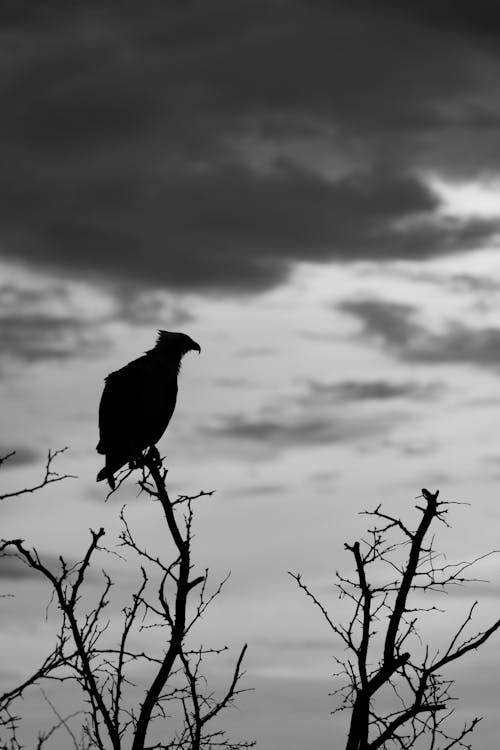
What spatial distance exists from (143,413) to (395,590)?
18.3 feet

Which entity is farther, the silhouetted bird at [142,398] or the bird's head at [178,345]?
the bird's head at [178,345]

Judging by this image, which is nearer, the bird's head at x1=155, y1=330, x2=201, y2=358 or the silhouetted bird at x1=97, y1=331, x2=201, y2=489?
the silhouetted bird at x1=97, y1=331, x2=201, y2=489

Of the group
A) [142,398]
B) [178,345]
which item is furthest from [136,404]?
[178,345]

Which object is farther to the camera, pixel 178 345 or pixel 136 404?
pixel 178 345

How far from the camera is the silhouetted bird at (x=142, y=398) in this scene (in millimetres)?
11828

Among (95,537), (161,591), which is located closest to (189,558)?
(161,591)

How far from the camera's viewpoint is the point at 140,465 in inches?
357

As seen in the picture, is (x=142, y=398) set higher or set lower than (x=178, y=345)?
lower

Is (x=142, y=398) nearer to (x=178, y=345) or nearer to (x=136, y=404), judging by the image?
(x=136, y=404)

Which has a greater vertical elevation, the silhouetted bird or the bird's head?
the bird's head

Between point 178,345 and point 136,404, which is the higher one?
point 178,345

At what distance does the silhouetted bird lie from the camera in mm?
11828

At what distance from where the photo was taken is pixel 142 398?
12164 mm

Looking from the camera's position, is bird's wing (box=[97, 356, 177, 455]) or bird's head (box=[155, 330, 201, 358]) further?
bird's head (box=[155, 330, 201, 358])
